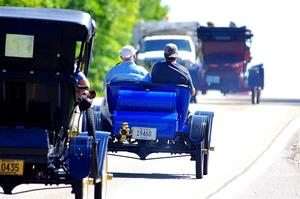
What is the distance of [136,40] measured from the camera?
5722cm

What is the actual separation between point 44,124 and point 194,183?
4070 mm

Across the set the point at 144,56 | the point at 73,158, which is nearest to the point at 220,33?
the point at 144,56

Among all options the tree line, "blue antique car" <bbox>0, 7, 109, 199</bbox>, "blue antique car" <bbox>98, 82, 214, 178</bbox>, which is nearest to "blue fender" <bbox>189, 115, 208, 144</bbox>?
"blue antique car" <bbox>98, 82, 214, 178</bbox>

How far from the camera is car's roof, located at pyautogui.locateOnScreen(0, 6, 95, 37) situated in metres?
12.9

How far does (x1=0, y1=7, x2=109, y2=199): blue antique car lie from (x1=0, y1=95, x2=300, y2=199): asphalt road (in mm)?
1239

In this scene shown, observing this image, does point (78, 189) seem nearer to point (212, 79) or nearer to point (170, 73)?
point (170, 73)

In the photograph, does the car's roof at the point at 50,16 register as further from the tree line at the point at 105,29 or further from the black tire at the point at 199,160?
the tree line at the point at 105,29

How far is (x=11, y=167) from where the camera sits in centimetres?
1263

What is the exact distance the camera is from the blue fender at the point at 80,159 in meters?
12.6

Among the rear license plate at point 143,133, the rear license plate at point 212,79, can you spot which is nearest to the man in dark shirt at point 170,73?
the rear license plate at point 143,133

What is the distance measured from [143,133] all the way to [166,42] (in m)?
28.4

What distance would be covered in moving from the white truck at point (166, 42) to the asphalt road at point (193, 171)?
1366cm

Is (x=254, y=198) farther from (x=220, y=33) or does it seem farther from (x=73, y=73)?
(x=220, y=33)

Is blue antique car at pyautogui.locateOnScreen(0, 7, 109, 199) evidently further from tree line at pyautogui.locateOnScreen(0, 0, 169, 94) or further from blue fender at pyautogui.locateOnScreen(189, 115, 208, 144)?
tree line at pyautogui.locateOnScreen(0, 0, 169, 94)
